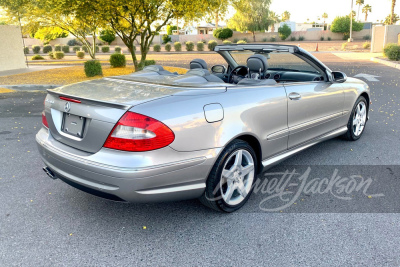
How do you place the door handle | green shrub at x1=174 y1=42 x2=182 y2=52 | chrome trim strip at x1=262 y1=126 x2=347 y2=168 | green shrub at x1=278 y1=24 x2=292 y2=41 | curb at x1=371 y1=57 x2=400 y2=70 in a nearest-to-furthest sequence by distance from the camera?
1. chrome trim strip at x1=262 y1=126 x2=347 y2=168
2. the door handle
3. curb at x1=371 y1=57 x2=400 y2=70
4. green shrub at x1=174 y1=42 x2=182 y2=52
5. green shrub at x1=278 y1=24 x2=292 y2=41

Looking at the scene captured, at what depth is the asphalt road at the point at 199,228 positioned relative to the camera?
2.62 meters

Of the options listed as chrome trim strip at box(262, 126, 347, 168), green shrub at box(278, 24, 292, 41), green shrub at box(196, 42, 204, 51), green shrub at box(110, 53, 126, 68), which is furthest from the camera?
green shrub at box(278, 24, 292, 41)

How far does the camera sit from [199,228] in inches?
120

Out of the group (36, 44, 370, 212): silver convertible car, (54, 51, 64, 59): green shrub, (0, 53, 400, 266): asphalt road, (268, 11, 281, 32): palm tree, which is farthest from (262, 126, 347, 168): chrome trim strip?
(268, 11, 281, 32): palm tree

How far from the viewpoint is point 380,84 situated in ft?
38.4

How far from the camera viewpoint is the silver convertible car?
8.58 feet

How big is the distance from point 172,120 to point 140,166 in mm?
425

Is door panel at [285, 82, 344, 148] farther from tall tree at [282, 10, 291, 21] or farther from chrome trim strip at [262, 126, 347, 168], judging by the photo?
tall tree at [282, 10, 291, 21]

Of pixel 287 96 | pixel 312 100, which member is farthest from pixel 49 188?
pixel 312 100

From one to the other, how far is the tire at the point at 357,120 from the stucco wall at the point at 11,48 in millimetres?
17928

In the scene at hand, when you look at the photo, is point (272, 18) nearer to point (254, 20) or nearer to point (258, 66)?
point (254, 20)

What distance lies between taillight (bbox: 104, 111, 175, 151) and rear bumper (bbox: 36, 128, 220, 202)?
0.05m

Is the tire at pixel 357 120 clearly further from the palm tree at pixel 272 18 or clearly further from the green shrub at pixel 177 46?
the palm tree at pixel 272 18

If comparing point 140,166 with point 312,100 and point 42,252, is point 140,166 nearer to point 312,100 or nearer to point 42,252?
point 42,252
